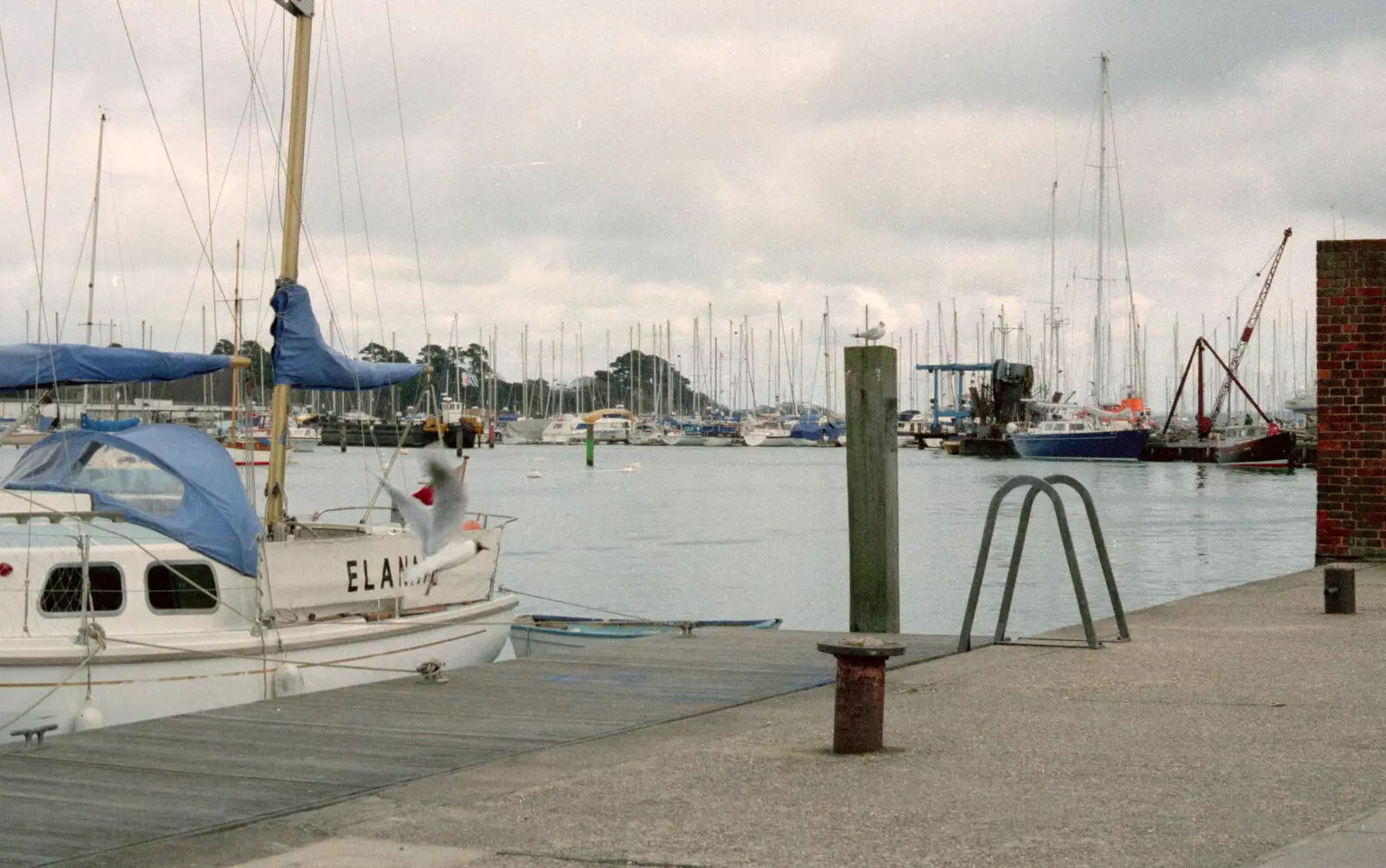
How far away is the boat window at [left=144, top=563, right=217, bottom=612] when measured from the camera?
50.4ft

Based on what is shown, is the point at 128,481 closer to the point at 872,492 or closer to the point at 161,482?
the point at 161,482

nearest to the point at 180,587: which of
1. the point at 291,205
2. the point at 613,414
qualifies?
the point at 291,205

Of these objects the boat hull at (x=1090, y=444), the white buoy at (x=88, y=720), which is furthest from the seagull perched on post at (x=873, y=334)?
the boat hull at (x=1090, y=444)

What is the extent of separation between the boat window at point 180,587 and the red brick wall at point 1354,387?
1230cm

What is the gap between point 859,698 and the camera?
26.7 ft

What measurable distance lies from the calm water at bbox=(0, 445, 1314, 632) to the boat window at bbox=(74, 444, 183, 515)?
126 inches

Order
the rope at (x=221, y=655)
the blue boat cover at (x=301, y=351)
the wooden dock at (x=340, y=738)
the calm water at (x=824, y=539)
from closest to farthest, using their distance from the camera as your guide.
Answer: the wooden dock at (x=340, y=738), the rope at (x=221, y=655), the blue boat cover at (x=301, y=351), the calm water at (x=824, y=539)

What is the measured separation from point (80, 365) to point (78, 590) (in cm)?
235

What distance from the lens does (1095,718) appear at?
29.7 ft

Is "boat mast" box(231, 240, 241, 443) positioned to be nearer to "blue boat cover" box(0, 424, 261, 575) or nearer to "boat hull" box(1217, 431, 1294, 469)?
"blue boat cover" box(0, 424, 261, 575)

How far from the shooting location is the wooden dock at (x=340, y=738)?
6.92 metres

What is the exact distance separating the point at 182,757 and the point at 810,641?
606 centimetres

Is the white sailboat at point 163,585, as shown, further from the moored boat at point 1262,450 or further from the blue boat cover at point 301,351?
the moored boat at point 1262,450

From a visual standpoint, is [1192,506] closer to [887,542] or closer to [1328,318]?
[1328,318]
